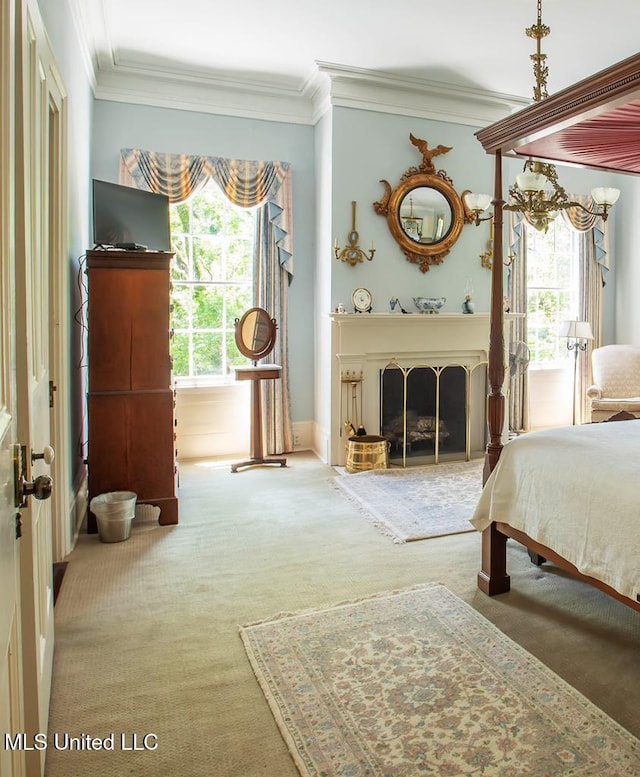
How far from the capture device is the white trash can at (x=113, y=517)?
3.29m

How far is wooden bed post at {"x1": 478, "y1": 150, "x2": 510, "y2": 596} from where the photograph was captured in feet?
8.72

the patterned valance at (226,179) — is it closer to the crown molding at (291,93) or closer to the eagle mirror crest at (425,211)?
the crown molding at (291,93)

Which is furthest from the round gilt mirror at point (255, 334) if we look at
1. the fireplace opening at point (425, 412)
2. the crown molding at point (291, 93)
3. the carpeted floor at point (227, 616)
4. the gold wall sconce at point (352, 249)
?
the crown molding at point (291, 93)

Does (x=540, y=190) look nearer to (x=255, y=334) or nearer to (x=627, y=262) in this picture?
(x=255, y=334)

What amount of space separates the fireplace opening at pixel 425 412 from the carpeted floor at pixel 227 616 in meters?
1.30

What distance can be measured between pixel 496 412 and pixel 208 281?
127 inches

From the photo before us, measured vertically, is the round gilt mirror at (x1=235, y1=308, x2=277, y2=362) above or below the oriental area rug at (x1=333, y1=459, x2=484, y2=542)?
above

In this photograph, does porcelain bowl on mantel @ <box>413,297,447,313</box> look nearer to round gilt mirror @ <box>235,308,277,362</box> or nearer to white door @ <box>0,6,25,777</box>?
round gilt mirror @ <box>235,308,277,362</box>

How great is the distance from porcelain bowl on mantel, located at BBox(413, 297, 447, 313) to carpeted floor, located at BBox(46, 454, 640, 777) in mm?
1934

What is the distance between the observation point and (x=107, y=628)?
2.41m

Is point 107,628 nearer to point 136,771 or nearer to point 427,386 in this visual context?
point 136,771

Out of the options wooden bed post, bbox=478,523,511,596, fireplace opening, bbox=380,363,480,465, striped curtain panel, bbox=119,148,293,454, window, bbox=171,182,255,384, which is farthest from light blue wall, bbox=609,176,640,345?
wooden bed post, bbox=478,523,511,596

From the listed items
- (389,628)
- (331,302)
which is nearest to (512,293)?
(331,302)

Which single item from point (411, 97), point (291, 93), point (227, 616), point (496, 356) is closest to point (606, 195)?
point (496, 356)
